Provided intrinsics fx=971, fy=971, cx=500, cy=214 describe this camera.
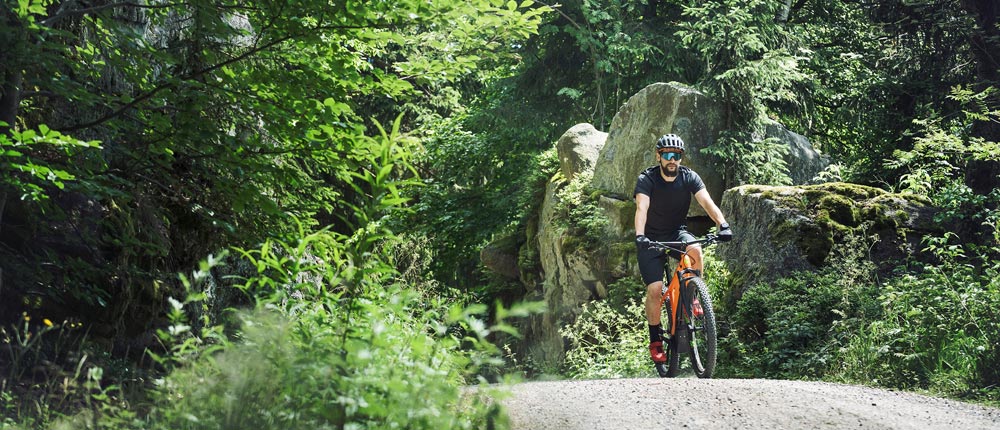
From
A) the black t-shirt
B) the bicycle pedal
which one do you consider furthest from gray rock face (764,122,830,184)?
the bicycle pedal

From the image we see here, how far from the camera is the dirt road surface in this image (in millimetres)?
5527

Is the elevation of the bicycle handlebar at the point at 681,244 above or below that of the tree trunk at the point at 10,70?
below

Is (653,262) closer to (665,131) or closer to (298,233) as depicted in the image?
(298,233)

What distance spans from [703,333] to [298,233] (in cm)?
347

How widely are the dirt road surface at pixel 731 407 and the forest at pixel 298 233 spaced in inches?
19.8

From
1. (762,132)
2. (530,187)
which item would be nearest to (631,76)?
(530,187)

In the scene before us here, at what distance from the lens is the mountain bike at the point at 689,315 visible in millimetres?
7660

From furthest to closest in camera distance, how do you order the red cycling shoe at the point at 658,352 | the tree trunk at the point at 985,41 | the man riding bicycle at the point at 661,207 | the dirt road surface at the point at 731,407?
the tree trunk at the point at 985,41 → the red cycling shoe at the point at 658,352 → the man riding bicycle at the point at 661,207 → the dirt road surface at the point at 731,407

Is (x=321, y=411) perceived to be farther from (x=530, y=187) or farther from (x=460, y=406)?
(x=530, y=187)

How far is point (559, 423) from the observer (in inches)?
215

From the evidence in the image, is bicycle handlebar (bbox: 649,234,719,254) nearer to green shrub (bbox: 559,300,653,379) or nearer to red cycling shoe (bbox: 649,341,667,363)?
red cycling shoe (bbox: 649,341,667,363)

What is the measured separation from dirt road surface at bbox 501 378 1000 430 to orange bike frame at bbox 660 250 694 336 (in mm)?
1228

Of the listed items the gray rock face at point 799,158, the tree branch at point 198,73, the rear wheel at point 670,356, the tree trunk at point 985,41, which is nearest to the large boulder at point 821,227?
the rear wheel at point 670,356

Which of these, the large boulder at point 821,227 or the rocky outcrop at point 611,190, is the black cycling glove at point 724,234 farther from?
the rocky outcrop at point 611,190
